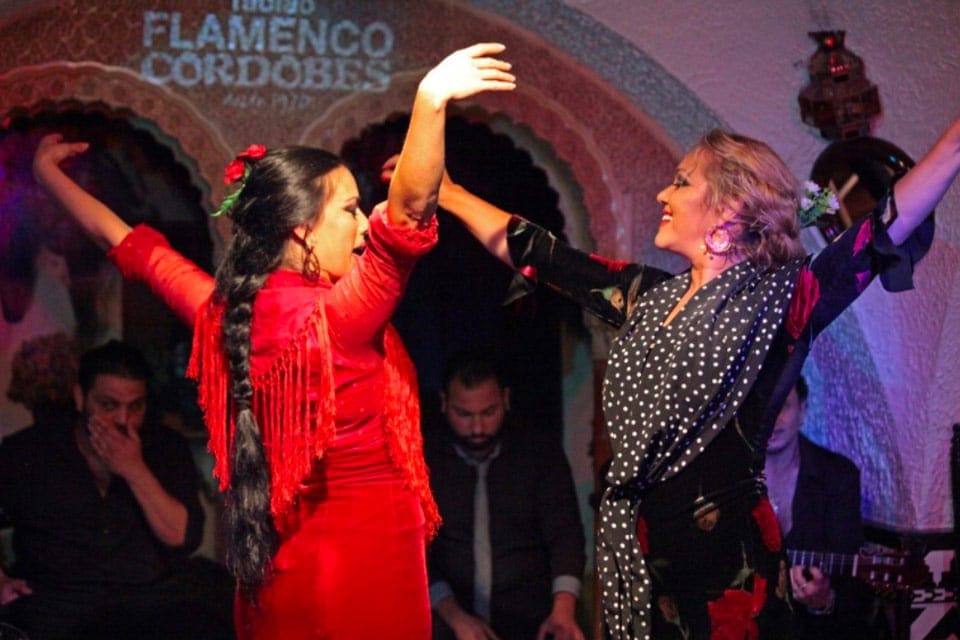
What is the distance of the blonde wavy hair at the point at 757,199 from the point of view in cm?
257

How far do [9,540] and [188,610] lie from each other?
0.68 m

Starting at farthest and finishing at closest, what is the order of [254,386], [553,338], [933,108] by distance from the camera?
[553,338], [933,108], [254,386]

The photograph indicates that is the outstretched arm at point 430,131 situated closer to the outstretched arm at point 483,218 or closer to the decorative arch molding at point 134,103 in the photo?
the outstretched arm at point 483,218

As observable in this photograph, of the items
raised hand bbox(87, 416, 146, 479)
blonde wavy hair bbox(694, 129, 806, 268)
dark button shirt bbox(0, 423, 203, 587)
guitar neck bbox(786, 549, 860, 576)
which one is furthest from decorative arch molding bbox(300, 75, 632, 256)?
blonde wavy hair bbox(694, 129, 806, 268)

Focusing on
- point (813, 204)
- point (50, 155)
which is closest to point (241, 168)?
point (50, 155)

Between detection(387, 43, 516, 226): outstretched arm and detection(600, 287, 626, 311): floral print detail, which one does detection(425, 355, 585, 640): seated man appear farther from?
detection(387, 43, 516, 226): outstretched arm

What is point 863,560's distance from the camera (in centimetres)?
386

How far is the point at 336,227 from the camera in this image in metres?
2.44

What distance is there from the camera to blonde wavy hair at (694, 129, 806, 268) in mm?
2570

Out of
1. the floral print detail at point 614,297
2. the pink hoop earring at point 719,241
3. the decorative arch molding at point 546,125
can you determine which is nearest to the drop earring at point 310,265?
the floral print detail at point 614,297

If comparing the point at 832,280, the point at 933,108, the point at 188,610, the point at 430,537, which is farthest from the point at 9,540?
the point at 933,108

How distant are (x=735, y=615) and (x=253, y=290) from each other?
3.82 feet

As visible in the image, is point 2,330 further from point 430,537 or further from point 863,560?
point 863,560

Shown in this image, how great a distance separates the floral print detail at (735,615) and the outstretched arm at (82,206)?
5.01 feet
